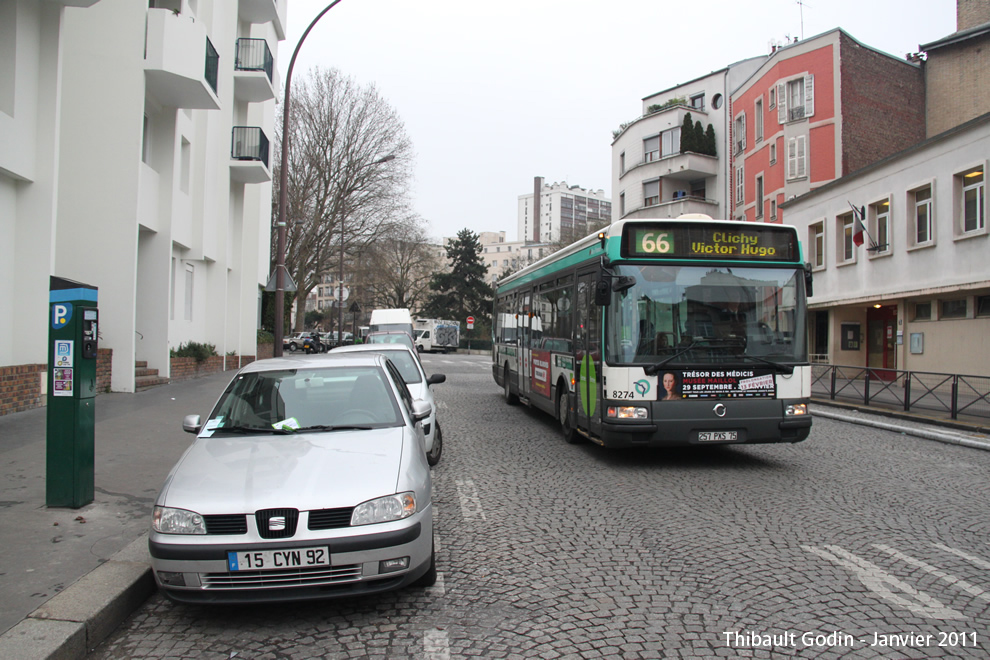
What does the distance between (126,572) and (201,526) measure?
0.94m

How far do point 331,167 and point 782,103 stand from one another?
2375 cm

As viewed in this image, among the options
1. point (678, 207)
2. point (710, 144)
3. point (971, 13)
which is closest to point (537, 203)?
point (710, 144)

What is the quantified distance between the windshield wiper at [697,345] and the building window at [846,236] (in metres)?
19.1

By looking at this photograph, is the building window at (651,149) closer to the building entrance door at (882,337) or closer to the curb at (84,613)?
the building entrance door at (882,337)

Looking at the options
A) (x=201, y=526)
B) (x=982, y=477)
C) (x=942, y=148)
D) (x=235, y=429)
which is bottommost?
(x=982, y=477)

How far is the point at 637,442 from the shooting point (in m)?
7.84

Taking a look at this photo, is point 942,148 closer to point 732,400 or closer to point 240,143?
point 732,400

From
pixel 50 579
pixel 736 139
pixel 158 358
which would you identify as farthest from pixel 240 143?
pixel 736 139

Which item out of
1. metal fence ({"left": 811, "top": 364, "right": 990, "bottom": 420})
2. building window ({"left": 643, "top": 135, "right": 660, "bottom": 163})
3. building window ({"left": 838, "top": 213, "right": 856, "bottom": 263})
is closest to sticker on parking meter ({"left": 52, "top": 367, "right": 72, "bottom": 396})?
metal fence ({"left": 811, "top": 364, "right": 990, "bottom": 420})

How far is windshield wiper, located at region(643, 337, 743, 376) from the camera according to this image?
25.6ft

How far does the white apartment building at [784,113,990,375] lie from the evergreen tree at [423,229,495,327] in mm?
48736

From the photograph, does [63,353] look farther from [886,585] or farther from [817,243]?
[817,243]

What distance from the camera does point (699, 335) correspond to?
7906 millimetres

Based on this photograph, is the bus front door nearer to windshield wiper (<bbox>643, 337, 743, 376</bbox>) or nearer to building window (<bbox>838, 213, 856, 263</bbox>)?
windshield wiper (<bbox>643, 337, 743, 376</bbox>)
